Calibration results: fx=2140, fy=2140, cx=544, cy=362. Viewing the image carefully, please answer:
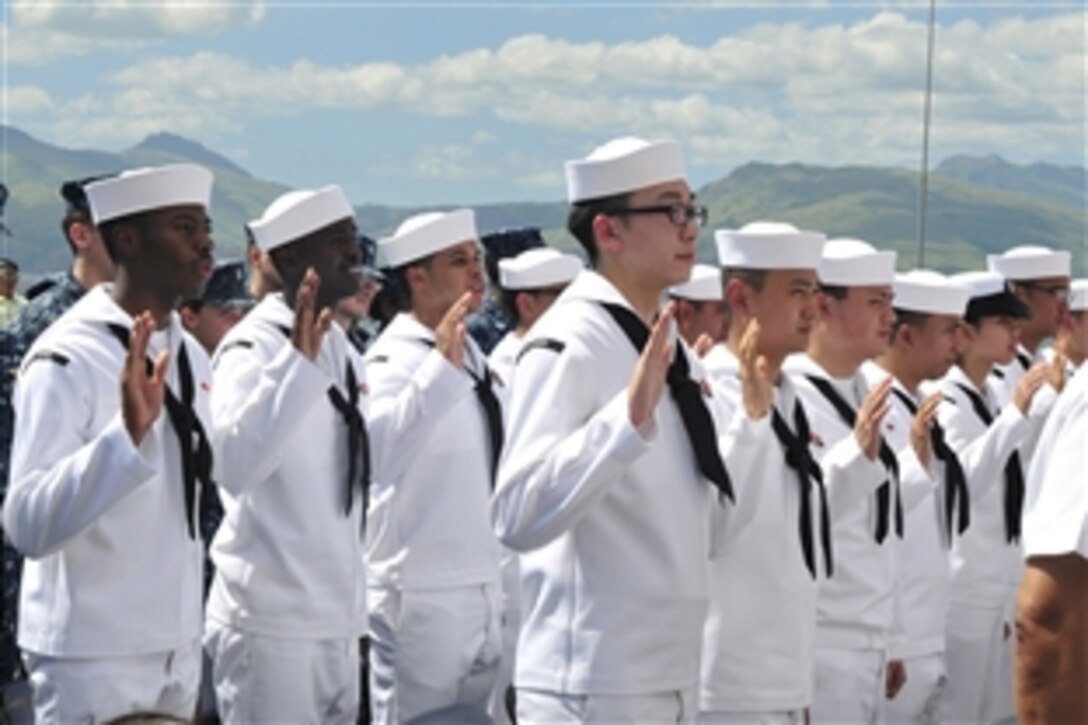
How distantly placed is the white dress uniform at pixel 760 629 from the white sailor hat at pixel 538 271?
337cm

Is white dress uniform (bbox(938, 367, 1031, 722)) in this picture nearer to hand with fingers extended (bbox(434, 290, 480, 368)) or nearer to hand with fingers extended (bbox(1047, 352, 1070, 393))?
hand with fingers extended (bbox(1047, 352, 1070, 393))

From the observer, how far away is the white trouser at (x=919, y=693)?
23.6 feet

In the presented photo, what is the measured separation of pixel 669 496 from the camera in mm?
4832

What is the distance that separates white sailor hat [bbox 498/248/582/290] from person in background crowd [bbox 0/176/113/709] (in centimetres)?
297

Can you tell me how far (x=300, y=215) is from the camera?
265 inches

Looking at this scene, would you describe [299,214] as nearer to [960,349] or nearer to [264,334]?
[264,334]

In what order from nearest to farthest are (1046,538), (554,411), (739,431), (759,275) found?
1. (1046,538)
2. (554,411)
3. (739,431)
4. (759,275)

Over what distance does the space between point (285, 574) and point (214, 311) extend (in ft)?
8.02

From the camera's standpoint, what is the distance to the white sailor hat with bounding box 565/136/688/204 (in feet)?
16.9

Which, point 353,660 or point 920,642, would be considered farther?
point 920,642

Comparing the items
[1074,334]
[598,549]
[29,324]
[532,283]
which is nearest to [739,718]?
[598,549]

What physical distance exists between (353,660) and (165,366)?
6.12 feet

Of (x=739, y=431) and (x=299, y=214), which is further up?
(x=299, y=214)

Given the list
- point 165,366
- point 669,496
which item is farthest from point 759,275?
point 165,366
